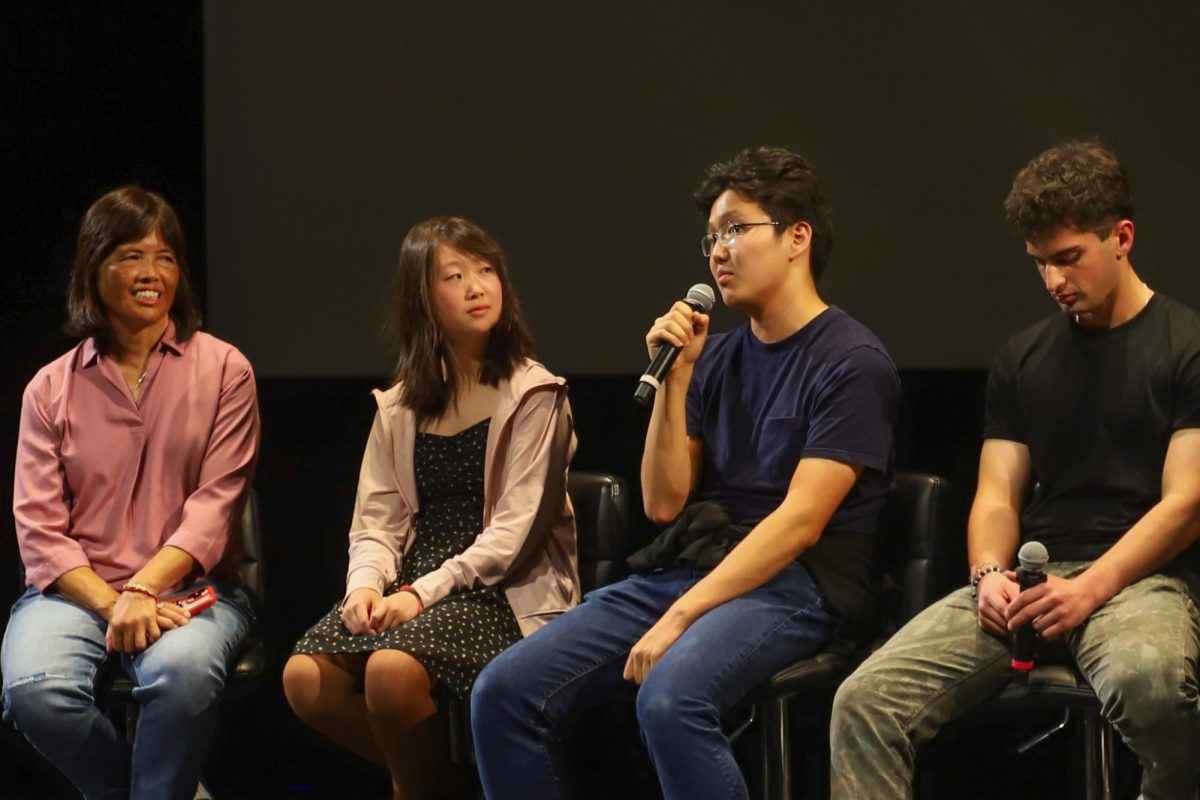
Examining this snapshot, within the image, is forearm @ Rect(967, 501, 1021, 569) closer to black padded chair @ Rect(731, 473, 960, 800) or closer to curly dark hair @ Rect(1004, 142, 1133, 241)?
black padded chair @ Rect(731, 473, 960, 800)

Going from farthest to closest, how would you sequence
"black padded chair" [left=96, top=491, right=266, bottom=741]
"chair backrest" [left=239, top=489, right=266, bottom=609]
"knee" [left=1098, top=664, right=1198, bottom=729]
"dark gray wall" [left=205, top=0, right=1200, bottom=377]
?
"dark gray wall" [left=205, top=0, right=1200, bottom=377]
"chair backrest" [left=239, top=489, right=266, bottom=609]
"black padded chair" [left=96, top=491, right=266, bottom=741]
"knee" [left=1098, top=664, right=1198, bottom=729]

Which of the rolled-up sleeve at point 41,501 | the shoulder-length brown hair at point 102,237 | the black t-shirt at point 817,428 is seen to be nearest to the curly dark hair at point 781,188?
the black t-shirt at point 817,428

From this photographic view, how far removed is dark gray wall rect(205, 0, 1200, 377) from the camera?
10.7 feet

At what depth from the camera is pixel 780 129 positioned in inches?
133

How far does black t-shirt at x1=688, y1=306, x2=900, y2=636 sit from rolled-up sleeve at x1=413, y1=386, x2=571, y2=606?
1.06ft

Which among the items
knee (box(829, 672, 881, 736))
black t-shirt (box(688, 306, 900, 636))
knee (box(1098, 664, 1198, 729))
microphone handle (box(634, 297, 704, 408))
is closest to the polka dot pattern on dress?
black t-shirt (box(688, 306, 900, 636))

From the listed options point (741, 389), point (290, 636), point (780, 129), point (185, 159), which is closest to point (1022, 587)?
point (741, 389)

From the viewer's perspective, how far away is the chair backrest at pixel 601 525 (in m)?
3.03

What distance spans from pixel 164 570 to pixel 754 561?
1.20m

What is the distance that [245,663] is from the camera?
9.43 ft

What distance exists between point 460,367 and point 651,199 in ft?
2.41

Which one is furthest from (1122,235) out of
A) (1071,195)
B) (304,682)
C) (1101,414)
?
(304,682)

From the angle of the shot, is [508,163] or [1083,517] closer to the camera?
[1083,517]

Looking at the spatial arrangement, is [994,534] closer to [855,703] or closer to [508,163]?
[855,703]
